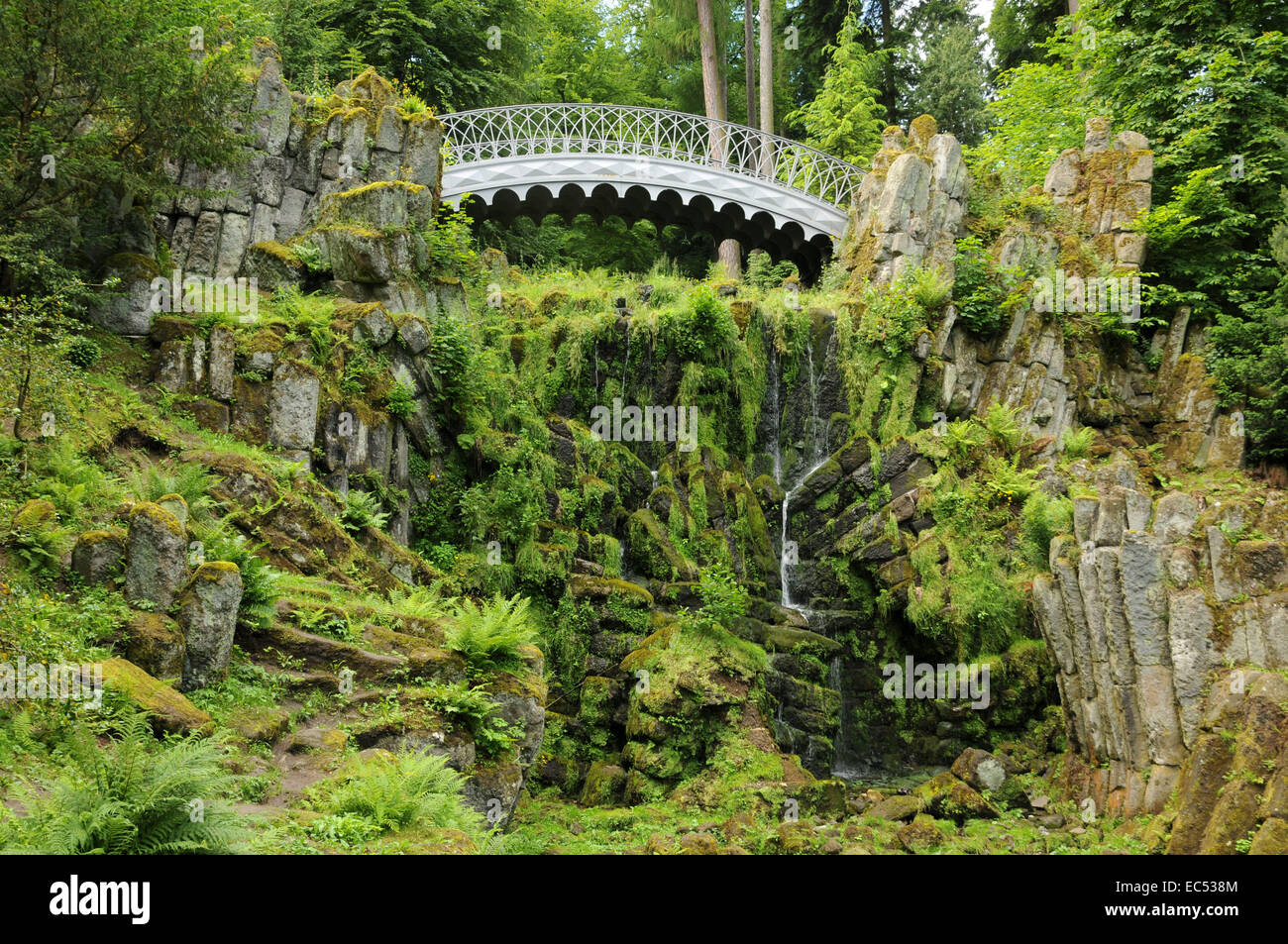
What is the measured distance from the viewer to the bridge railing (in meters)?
23.9

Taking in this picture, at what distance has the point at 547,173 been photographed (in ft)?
78.7

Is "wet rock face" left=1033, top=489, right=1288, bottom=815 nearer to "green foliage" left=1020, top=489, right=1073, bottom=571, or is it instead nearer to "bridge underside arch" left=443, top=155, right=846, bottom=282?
"green foliage" left=1020, top=489, right=1073, bottom=571

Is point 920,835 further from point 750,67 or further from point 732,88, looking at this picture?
point 732,88

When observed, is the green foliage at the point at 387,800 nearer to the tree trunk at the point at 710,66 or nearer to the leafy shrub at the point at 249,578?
the leafy shrub at the point at 249,578

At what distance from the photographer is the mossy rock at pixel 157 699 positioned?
306 inches

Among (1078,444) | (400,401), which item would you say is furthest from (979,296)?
(400,401)

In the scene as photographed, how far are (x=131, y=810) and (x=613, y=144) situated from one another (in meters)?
21.4

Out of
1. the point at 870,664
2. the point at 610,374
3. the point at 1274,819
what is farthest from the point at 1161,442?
the point at 1274,819

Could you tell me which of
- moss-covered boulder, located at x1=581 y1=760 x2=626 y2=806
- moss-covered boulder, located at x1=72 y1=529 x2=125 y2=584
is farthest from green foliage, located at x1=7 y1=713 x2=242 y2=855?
moss-covered boulder, located at x1=581 y1=760 x2=626 y2=806

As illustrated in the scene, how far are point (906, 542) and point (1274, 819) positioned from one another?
816 centimetres

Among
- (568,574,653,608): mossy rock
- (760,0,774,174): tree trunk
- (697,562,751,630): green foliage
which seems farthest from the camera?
(760,0,774,174): tree trunk

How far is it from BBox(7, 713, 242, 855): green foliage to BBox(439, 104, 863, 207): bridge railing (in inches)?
754

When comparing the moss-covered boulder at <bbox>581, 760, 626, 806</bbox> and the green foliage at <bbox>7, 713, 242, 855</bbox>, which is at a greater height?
the green foliage at <bbox>7, 713, 242, 855</bbox>

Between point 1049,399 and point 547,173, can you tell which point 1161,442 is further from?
point 547,173
